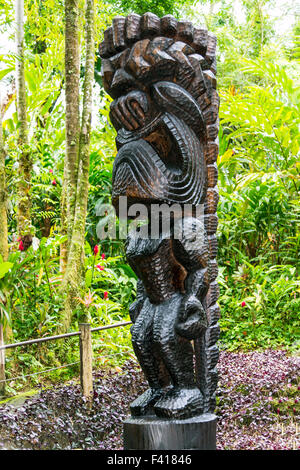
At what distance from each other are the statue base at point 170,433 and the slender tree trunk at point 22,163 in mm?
3747

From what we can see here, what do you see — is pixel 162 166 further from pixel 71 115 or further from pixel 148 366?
pixel 71 115

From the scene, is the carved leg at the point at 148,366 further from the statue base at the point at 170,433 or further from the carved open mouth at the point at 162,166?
the carved open mouth at the point at 162,166

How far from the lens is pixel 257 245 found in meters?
7.66

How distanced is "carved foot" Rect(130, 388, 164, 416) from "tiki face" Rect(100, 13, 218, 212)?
1.09m

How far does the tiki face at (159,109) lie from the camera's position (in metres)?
3.12

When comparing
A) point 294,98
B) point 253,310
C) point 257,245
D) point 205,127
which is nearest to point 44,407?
point 205,127

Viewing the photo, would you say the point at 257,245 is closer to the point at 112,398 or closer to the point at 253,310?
the point at 253,310

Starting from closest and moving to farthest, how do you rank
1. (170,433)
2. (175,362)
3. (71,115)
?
1. (170,433)
2. (175,362)
3. (71,115)

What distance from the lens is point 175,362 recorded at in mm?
3061

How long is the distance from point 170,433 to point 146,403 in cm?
27

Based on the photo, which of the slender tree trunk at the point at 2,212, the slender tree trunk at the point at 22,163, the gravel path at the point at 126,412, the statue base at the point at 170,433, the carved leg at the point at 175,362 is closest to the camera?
the statue base at the point at 170,433

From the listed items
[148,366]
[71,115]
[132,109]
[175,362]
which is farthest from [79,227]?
[175,362]

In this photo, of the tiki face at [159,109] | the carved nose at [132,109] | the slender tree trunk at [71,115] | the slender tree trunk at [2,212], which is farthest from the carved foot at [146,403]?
the slender tree trunk at [71,115]

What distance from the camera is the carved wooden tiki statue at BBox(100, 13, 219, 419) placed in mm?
3092
